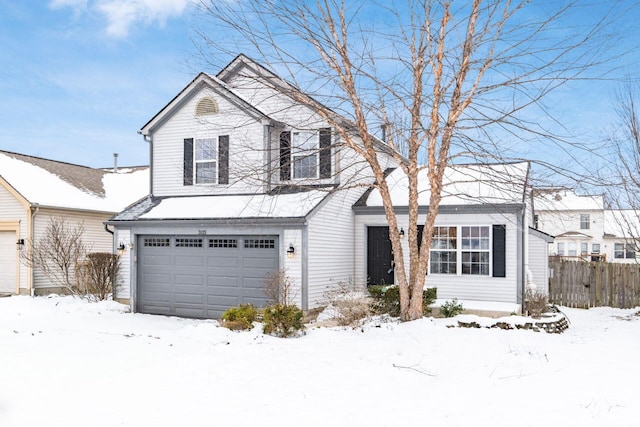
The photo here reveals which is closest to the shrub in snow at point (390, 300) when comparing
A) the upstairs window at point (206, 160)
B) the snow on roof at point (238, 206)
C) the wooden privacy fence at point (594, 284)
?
the snow on roof at point (238, 206)

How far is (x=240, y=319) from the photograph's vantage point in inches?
404

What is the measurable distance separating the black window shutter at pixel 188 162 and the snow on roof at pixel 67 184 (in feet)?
20.8

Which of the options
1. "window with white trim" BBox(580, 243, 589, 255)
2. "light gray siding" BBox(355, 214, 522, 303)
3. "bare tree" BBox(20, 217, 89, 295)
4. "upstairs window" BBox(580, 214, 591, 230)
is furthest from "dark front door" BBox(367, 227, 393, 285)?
"upstairs window" BBox(580, 214, 591, 230)

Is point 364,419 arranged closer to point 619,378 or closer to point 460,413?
point 460,413

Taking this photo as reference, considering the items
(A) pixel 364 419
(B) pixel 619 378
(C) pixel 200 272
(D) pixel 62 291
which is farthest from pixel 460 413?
(D) pixel 62 291

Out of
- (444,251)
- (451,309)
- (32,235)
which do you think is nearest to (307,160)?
(444,251)

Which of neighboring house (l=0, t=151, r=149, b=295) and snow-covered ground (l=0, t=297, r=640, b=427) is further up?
neighboring house (l=0, t=151, r=149, b=295)

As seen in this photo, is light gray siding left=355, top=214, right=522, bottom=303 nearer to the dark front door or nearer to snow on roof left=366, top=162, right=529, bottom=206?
snow on roof left=366, top=162, right=529, bottom=206

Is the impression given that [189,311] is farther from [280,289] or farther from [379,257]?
[379,257]

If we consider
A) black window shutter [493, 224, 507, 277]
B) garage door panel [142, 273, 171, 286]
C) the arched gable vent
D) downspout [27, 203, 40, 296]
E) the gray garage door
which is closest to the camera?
the gray garage door

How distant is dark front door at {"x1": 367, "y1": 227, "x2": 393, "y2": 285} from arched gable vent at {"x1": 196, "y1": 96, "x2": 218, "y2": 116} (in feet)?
19.4

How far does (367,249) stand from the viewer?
1551cm

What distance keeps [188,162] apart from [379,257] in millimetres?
6438

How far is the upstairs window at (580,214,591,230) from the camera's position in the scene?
3838cm
